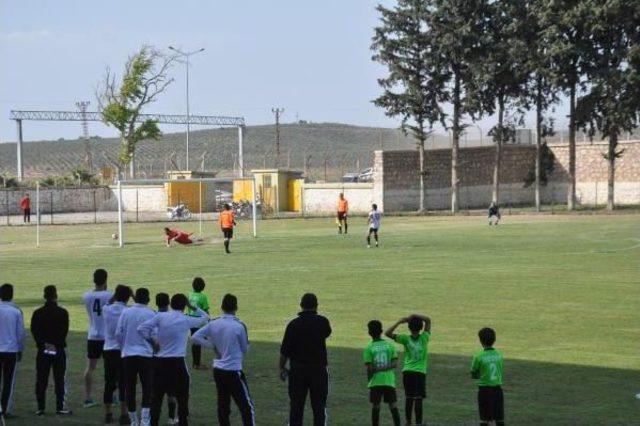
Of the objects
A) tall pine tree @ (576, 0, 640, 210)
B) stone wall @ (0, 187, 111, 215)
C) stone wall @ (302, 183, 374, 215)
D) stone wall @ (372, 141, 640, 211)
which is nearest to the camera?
tall pine tree @ (576, 0, 640, 210)

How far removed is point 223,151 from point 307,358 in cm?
15748

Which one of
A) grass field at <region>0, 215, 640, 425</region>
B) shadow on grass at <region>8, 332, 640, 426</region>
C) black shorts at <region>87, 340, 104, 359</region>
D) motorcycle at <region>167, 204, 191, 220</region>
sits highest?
motorcycle at <region>167, 204, 191, 220</region>

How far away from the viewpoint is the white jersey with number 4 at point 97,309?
15.7 metres

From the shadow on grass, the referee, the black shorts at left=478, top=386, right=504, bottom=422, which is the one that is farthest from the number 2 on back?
the black shorts at left=478, top=386, right=504, bottom=422

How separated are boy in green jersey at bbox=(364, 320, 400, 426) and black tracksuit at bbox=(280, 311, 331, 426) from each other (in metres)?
0.78

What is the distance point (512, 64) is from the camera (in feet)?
258

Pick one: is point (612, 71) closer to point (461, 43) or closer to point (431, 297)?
point (461, 43)

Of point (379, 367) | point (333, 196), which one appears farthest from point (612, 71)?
point (379, 367)

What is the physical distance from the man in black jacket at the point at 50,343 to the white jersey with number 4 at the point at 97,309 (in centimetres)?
33

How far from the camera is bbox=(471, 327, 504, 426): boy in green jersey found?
13.3 metres

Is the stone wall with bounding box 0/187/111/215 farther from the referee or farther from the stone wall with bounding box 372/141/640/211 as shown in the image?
the referee

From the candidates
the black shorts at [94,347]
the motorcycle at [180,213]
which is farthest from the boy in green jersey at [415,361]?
the motorcycle at [180,213]

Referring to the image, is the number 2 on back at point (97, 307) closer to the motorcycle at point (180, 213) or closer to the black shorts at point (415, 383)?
the black shorts at point (415, 383)

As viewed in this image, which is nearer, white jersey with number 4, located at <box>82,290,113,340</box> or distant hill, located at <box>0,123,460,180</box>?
white jersey with number 4, located at <box>82,290,113,340</box>
